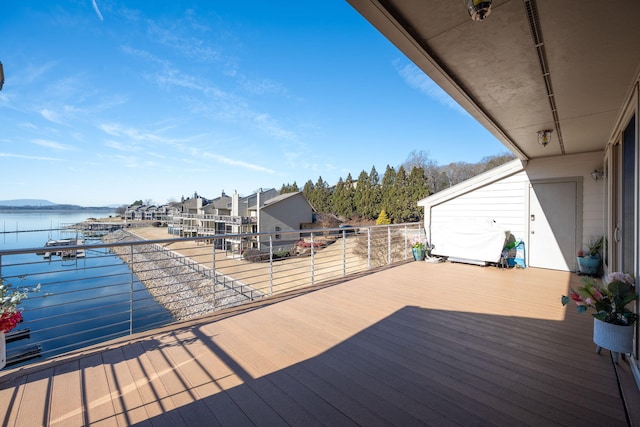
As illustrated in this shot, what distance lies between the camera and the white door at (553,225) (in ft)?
16.7

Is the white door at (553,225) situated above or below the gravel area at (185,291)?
above

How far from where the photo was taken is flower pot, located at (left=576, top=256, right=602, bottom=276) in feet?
15.1

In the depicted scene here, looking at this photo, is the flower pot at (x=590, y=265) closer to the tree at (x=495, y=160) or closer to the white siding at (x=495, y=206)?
the white siding at (x=495, y=206)

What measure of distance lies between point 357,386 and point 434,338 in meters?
1.07

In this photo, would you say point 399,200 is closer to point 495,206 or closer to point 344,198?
point 344,198

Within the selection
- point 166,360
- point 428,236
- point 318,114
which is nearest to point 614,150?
point 428,236

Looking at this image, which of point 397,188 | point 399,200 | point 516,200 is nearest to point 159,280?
point 516,200

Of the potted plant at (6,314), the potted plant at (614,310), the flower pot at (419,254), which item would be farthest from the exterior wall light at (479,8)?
the flower pot at (419,254)

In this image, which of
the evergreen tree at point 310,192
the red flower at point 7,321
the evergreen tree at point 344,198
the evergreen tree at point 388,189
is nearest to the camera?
the red flower at point 7,321

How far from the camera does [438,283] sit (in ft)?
14.1

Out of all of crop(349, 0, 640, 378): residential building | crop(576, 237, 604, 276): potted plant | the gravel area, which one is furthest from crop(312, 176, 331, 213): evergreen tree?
crop(576, 237, 604, 276): potted plant

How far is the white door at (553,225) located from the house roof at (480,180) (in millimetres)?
508

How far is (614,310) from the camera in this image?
6.55 ft

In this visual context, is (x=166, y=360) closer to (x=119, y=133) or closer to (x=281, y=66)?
(x=281, y=66)
